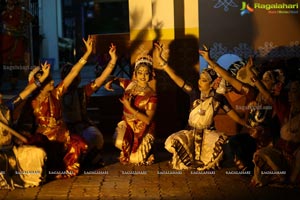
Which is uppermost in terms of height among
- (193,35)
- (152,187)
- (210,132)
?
(193,35)

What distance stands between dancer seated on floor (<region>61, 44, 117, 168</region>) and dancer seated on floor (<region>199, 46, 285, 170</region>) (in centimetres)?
138

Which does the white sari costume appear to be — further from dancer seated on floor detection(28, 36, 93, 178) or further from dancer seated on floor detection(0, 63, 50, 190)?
dancer seated on floor detection(0, 63, 50, 190)

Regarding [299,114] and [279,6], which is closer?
[299,114]

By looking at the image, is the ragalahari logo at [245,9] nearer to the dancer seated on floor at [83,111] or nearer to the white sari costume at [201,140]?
the white sari costume at [201,140]

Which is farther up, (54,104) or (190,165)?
(54,104)

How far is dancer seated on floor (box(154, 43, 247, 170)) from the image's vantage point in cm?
776

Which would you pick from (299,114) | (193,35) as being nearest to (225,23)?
(193,35)

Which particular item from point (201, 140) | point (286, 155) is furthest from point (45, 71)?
point (286, 155)

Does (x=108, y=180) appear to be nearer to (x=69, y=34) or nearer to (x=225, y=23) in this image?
(x=225, y=23)

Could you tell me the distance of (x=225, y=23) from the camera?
978 cm

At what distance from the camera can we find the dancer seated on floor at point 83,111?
7.98 meters

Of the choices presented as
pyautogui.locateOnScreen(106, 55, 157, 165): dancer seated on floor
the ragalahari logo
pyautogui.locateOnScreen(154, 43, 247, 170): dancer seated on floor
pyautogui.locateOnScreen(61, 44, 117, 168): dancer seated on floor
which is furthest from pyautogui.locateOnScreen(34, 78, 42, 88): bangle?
the ragalahari logo

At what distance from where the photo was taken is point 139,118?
8102 millimetres

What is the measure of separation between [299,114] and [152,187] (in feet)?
5.78
